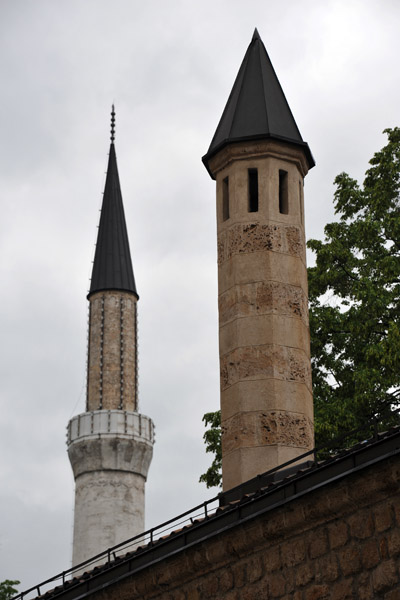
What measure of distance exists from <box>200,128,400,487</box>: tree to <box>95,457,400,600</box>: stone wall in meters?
6.85

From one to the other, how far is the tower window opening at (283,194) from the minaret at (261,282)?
0.02 meters

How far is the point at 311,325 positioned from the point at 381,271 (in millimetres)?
1622

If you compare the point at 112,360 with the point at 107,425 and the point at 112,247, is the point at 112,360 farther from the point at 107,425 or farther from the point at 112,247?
the point at 112,247

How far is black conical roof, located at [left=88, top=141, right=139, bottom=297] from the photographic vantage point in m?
44.6

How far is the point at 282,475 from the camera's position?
13305 millimetres

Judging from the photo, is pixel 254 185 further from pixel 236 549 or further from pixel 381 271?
pixel 236 549

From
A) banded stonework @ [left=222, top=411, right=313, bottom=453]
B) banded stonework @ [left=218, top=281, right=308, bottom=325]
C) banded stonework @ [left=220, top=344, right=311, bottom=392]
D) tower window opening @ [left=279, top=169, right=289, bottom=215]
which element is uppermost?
tower window opening @ [left=279, top=169, right=289, bottom=215]

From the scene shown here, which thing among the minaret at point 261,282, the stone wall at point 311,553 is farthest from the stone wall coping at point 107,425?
the stone wall at point 311,553

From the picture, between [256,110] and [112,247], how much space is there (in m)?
29.9

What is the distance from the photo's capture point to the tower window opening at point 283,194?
16.0m

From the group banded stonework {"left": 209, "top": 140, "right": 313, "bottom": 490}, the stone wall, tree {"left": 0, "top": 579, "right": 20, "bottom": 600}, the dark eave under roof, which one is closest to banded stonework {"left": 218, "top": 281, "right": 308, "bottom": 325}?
banded stonework {"left": 209, "top": 140, "right": 313, "bottom": 490}

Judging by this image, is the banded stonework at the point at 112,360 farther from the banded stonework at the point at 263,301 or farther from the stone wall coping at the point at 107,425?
the banded stonework at the point at 263,301

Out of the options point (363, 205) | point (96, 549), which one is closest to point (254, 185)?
point (363, 205)

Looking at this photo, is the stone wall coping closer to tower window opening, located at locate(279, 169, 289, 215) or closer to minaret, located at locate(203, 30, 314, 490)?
minaret, located at locate(203, 30, 314, 490)
